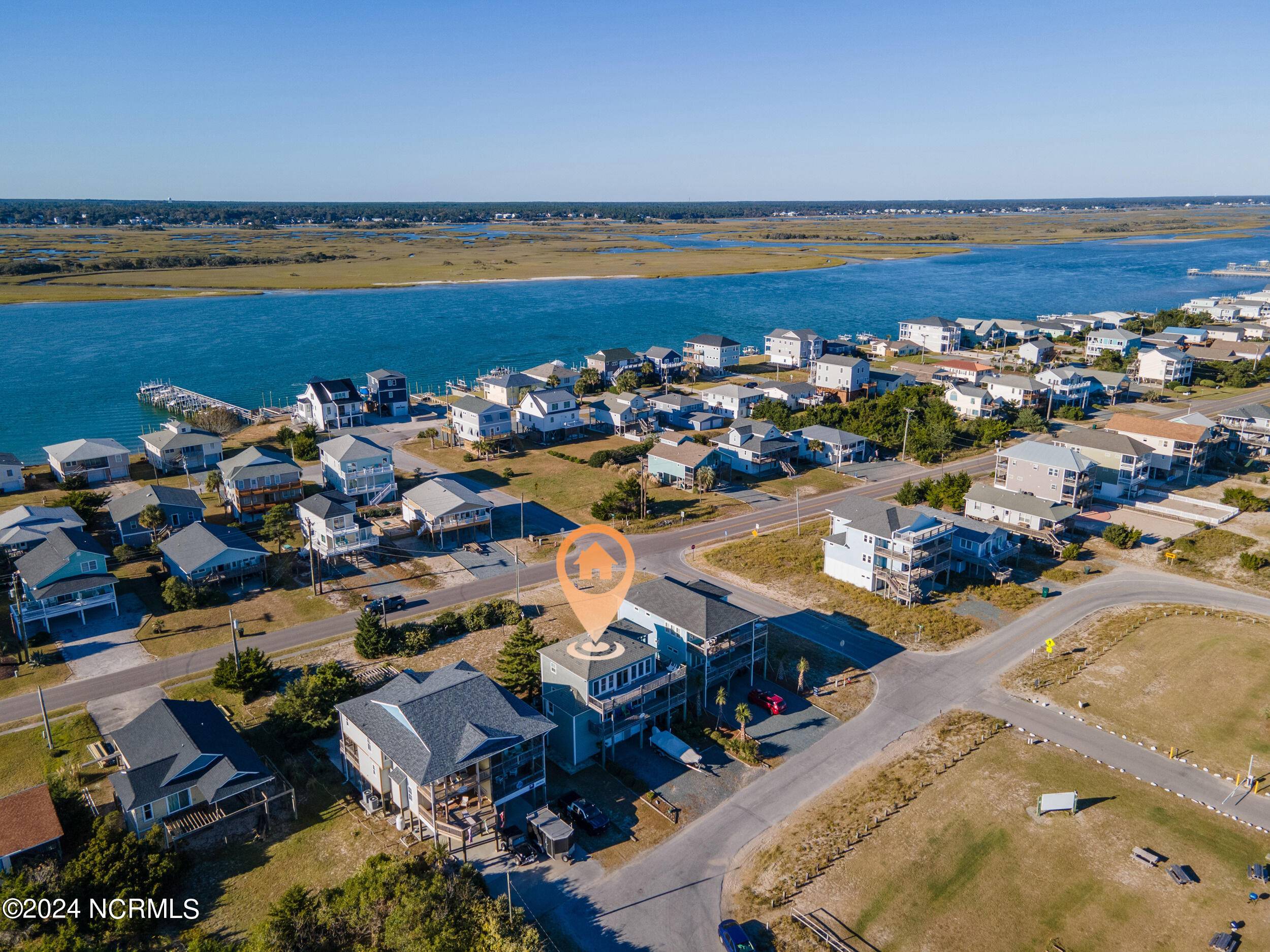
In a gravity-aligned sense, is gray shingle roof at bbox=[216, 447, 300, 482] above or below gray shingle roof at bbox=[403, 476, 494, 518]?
above

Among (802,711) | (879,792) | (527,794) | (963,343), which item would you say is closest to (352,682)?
(527,794)

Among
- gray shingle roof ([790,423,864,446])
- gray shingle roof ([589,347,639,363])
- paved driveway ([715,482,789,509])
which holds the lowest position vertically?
paved driveway ([715,482,789,509])

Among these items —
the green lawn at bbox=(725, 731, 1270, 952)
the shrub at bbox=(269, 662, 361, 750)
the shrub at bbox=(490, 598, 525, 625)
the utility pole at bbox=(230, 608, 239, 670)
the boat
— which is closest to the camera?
the green lawn at bbox=(725, 731, 1270, 952)

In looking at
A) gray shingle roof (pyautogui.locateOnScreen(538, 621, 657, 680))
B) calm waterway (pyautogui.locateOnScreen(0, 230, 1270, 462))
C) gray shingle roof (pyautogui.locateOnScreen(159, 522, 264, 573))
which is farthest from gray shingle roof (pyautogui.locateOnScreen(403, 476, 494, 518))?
calm waterway (pyautogui.locateOnScreen(0, 230, 1270, 462))

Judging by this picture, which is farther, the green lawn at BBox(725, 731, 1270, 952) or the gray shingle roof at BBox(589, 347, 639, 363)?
the gray shingle roof at BBox(589, 347, 639, 363)

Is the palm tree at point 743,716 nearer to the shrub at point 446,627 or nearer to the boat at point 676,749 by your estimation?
the boat at point 676,749

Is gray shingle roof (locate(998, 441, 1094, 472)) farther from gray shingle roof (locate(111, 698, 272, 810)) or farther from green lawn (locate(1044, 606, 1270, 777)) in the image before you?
gray shingle roof (locate(111, 698, 272, 810))

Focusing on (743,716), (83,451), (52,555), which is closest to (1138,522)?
(743,716)
